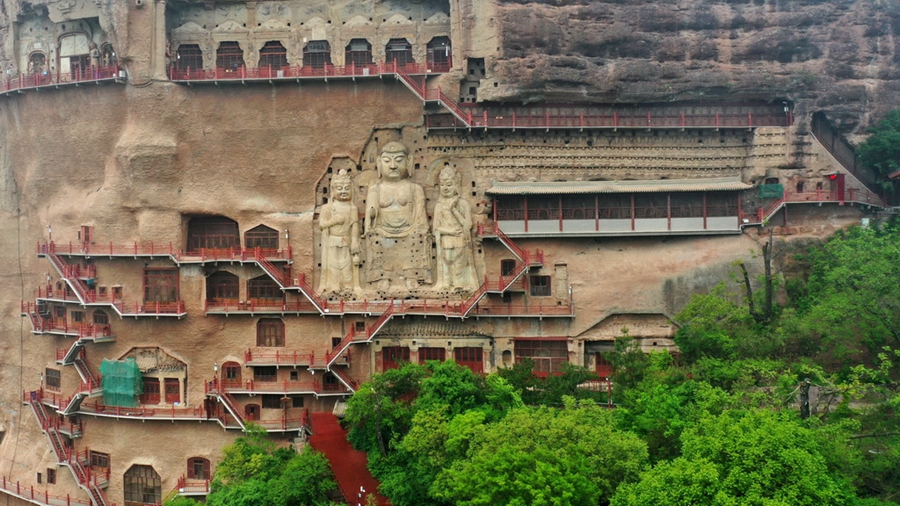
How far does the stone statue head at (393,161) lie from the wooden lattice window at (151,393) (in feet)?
41.2

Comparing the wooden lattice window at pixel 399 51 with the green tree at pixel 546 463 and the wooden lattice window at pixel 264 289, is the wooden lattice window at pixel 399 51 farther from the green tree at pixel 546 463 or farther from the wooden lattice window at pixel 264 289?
the green tree at pixel 546 463

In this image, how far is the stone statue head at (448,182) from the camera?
32.5 metres

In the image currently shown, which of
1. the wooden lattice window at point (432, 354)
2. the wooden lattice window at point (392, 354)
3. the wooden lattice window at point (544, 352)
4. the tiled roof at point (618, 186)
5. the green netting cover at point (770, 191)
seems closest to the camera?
the tiled roof at point (618, 186)

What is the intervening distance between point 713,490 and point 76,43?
103 ft

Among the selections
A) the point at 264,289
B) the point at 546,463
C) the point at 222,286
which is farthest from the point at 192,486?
the point at 546,463

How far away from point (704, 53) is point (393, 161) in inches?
510

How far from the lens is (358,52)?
34406mm

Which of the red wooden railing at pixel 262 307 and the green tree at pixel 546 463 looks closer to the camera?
the green tree at pixel 546 463

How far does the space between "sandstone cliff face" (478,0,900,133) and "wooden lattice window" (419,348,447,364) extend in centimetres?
995

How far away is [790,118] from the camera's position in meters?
33.3

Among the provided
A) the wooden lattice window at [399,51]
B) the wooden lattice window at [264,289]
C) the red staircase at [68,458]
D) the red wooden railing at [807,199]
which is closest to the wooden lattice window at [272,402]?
the wooden lattice window at [264,289]

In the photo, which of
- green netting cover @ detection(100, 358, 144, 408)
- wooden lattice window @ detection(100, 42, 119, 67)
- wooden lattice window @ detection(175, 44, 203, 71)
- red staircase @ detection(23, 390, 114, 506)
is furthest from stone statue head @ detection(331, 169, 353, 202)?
red staircase @ detection(23, 390, 114, 506)

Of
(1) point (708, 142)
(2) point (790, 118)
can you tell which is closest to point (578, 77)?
(1) point (708, 142)

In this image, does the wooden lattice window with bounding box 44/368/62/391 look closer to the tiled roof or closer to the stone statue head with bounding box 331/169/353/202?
the stone statue head with bounding box 331/169/353/202
